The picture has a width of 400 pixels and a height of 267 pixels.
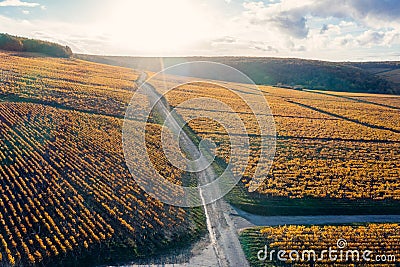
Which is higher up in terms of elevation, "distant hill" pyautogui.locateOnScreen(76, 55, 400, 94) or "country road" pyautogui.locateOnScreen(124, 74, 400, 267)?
"distant hill" pyautogui.locateOnScreen(76, 55, 400, 94)

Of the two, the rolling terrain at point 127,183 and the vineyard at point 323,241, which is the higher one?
the rolling terrain at point 127,183

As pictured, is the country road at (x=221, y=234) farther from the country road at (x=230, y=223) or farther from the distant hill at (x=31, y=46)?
the distant hill at (x=31, y=46)

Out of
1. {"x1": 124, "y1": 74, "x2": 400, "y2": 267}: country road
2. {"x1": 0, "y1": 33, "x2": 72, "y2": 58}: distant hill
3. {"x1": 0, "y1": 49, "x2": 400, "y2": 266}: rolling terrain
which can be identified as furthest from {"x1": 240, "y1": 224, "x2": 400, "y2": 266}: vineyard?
{"x1": 0, "y1": 33, "x2": 72, "y2": 58}: distant hill

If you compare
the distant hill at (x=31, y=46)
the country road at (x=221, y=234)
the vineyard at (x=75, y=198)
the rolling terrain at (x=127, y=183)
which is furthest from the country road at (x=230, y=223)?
the distant hill at (x=31, y=46)

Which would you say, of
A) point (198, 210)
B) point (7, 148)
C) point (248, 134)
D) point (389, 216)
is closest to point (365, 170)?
point (389, 216)

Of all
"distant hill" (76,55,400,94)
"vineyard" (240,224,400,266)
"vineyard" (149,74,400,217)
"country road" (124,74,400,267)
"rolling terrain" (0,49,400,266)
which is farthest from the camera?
"distant hill" (76,55,400,94)

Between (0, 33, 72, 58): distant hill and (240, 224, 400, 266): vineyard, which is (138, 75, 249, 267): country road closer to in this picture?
(240, 224, 400, 266): vineyard

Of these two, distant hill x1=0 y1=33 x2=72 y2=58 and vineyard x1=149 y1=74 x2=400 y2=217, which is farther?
distant hill x1=0 y1=33 x2=72 y2=58
